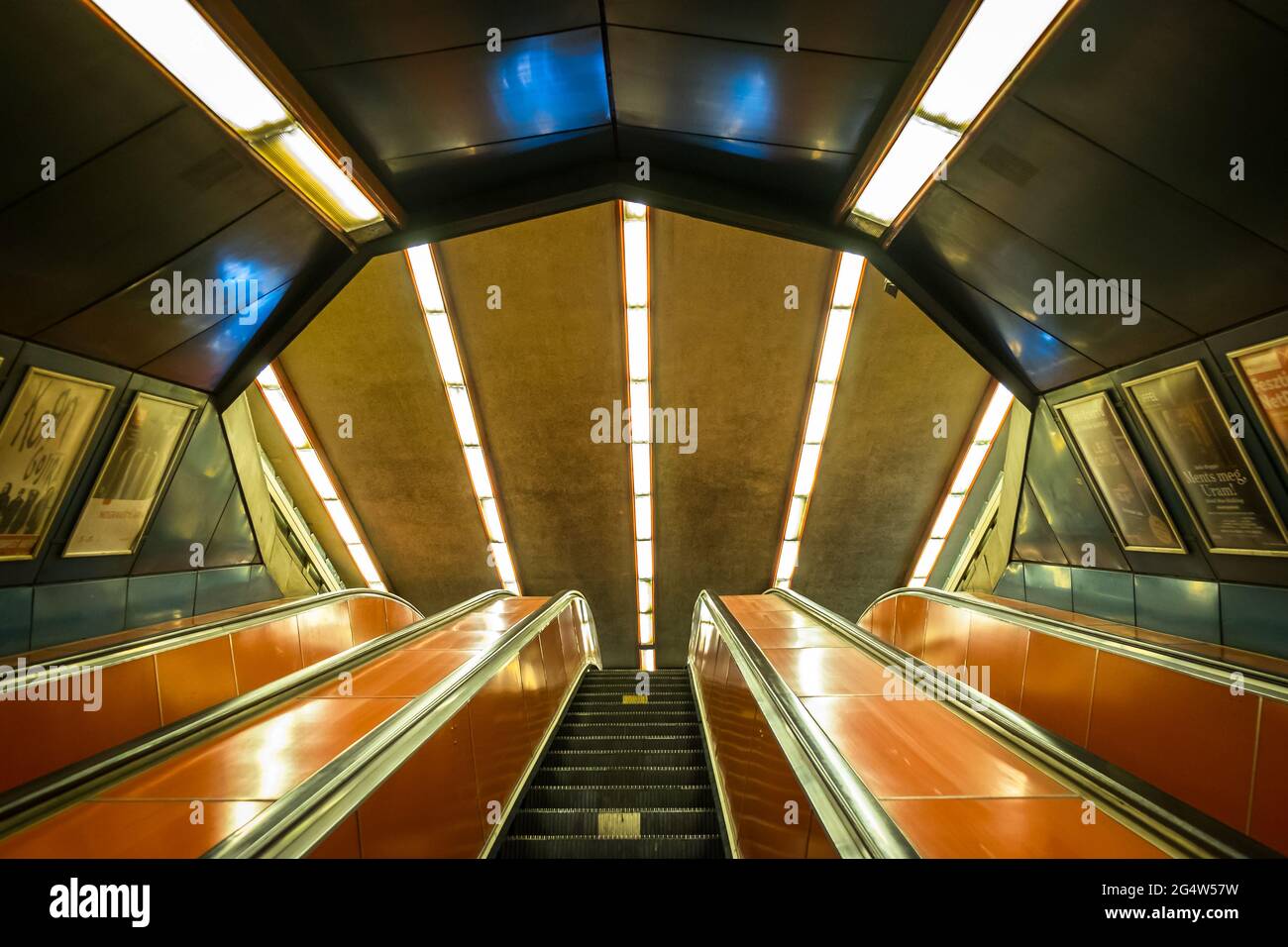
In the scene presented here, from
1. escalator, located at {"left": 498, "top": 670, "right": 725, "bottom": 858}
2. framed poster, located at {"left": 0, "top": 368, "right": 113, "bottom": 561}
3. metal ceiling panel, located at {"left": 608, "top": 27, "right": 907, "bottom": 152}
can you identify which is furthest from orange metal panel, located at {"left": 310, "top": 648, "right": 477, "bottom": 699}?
metal ceiling panel, located at {"left": 608, "top": 27, "right": 907, "bottom": 152}

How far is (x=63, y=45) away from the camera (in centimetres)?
289

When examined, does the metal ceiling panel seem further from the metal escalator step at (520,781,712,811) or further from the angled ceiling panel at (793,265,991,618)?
the metal escalator step at (520,781,712,811)

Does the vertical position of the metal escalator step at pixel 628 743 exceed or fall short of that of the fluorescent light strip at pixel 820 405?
it falls short

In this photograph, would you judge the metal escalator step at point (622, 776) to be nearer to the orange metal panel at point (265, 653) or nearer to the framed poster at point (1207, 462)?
the orange metal panel at point (265, 653)

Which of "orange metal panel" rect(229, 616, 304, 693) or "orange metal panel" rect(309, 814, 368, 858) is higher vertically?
"orange metal panel" rect(309, 814, 368, 858)

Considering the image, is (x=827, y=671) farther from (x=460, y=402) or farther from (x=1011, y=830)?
(x=460, y=402)

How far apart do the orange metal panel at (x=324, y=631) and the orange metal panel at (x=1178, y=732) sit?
5.93 m

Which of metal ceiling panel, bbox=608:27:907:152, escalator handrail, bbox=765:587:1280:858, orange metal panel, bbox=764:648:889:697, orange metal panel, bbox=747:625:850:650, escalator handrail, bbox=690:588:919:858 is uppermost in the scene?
metal ceiling panel, bbox=608:27:907:152

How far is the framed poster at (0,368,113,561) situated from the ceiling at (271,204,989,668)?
4012mm

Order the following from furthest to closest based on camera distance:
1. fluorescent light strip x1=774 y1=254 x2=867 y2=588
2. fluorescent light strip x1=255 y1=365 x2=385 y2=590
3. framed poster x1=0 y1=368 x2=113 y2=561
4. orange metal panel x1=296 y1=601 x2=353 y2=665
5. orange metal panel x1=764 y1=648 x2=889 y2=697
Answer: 1. fluorescent light strip x1=255 y1=365 x2=385 y2=590
2. fluorescent light strip x1=774 y1=254 x2=867 y2=588
3. orange metal panel x1=296 y1=601 x2=353 y2=665
4. framed poster x1=0 y1=368 x2=113 y2=561
5. orange metal panel x1=764 y1=648 x2=889 y2=697

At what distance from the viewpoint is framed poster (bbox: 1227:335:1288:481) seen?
3.44 meters

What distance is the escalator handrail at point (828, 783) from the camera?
1854 millimetres

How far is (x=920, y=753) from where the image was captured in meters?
2.64

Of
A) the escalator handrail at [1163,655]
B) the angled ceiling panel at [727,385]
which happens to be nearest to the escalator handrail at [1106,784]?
the escalator handrail at [1163,655]
